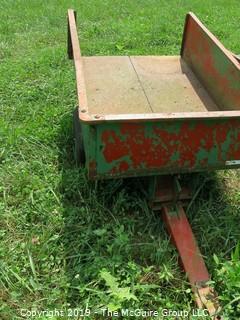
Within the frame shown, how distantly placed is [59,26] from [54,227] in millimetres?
4783

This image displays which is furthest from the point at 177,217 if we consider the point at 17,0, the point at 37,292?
the point at 17,0

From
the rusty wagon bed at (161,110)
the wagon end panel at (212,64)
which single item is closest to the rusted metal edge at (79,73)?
the rusty wagon bed at (161,110)

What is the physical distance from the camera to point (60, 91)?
14.2 feet

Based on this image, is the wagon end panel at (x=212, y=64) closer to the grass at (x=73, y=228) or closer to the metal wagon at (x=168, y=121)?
the metal wagon at (x=168, y=121)

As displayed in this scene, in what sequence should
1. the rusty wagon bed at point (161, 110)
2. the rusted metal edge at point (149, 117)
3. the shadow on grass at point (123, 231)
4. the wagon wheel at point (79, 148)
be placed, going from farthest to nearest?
the wagon wheel at point (79, 148) → the shadow on grass at point (123, 231) → the rusty wagon bed at point (161, 110) → the rusted metal edge at point (149, 117)

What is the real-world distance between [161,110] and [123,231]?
3.46 ft

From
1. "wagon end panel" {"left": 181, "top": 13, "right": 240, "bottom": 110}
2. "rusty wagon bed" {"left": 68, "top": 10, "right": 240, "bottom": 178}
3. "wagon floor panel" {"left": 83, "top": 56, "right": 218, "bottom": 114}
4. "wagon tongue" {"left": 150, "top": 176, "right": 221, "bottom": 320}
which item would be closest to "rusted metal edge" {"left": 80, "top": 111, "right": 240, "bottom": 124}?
"rusty wagon bed" {"left": 68, "top": 10, "right": 240, "bottom": 178}

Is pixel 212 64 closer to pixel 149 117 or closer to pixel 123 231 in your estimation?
pixel 149 117

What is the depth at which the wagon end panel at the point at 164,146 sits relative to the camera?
2.12m

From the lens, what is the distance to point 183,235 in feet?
8.37

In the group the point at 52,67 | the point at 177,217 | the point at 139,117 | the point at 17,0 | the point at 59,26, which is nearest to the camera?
the point at 139,117

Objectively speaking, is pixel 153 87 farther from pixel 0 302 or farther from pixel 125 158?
pixel 0 302

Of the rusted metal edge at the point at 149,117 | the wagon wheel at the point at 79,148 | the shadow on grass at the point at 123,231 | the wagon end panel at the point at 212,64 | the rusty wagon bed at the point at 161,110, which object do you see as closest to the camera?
the rusted metal edge at the point at 149,117

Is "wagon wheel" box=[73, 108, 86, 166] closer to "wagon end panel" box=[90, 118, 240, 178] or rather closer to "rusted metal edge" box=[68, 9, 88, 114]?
"rusted metal edge" box=[68, 9, 88, 114]
